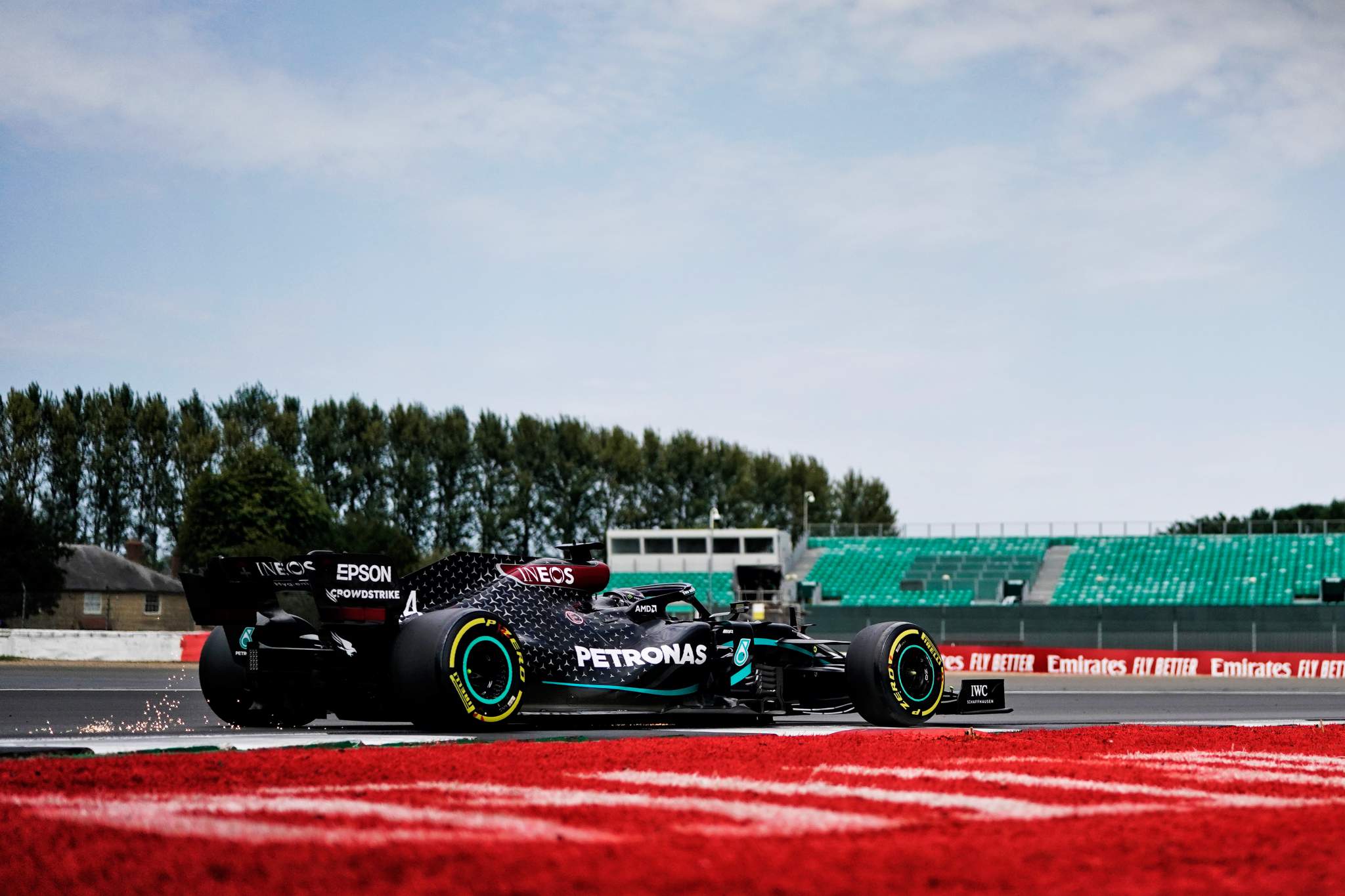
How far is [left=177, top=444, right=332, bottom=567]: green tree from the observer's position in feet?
254

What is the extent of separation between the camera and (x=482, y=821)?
18.2 feet

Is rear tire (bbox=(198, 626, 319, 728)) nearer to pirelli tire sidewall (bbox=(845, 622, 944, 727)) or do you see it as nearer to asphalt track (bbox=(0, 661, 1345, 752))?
asphalt track (bbox=(0, 661, 1345, 752))

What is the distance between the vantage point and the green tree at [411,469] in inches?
3765

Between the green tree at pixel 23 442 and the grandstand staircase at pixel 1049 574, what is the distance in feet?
177

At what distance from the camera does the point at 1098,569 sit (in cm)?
6775

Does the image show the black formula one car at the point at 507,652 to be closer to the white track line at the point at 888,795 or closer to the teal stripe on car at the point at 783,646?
the teal stripe on car at the point at 783,646

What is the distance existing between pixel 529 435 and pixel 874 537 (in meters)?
29.3

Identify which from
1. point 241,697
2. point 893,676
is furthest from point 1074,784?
point 241,697

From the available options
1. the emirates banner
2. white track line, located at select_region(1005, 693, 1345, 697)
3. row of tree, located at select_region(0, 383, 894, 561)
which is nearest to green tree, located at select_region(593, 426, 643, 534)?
row of tree, located at select_region(0, 383, 894, 561)

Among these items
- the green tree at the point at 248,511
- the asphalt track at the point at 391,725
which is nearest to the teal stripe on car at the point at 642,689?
the asphalt track at the point at 391,725

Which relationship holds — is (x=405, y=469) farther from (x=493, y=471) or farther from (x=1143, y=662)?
(x=1143, y=662)

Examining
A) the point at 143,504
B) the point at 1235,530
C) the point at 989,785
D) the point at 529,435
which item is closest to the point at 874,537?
the point at 1235,530

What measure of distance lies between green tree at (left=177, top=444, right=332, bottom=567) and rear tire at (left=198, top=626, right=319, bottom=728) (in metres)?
65.3

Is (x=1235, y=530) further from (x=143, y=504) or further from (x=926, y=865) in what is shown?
(x=926, y=865)
